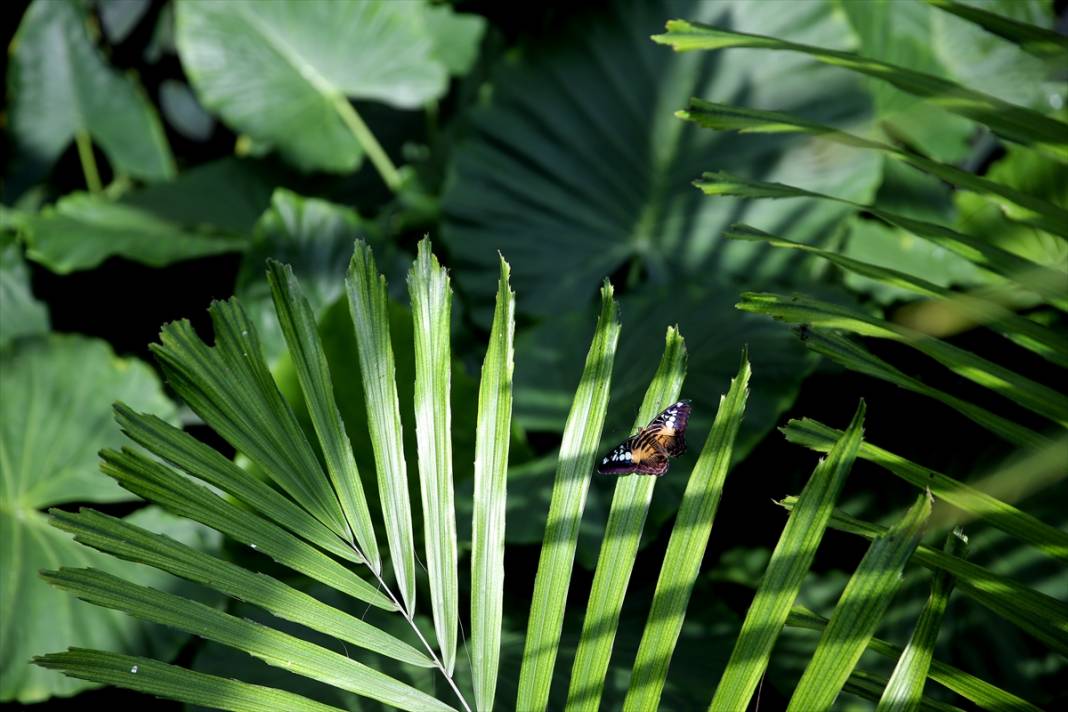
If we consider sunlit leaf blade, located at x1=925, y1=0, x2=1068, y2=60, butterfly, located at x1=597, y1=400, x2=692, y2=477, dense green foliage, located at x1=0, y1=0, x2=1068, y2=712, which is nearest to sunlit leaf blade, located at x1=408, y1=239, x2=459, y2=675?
dense green foliage, located at x1=0, y1=0, x2=1068, y2=712

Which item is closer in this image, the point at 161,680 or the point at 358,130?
the point at 161,680

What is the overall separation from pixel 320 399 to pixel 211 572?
141 mm

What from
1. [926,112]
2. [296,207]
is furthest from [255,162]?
[926,112]

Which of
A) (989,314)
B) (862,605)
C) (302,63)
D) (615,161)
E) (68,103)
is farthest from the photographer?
(68,103)

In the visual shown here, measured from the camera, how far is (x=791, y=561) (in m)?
0.59

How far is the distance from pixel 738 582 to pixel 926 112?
87 cm

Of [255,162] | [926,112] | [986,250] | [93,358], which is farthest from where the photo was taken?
[255,162]

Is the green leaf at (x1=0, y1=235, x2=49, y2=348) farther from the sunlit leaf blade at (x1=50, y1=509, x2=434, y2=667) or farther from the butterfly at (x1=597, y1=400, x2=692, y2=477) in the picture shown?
the butterfly at (x1=597, y1=400, x2=692, y2=477)

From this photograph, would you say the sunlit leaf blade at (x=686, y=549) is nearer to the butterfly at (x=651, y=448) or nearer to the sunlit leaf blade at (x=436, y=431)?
the butterfly at (x=651, y=448)

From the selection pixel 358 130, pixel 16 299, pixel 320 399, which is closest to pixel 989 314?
pixel 320 399

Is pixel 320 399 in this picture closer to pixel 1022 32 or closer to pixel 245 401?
pixel 245 401

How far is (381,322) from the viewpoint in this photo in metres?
0.68

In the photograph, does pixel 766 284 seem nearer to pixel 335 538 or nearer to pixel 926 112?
pixel 926 112

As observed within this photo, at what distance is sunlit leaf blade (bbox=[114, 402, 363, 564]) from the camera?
640 millimetres
